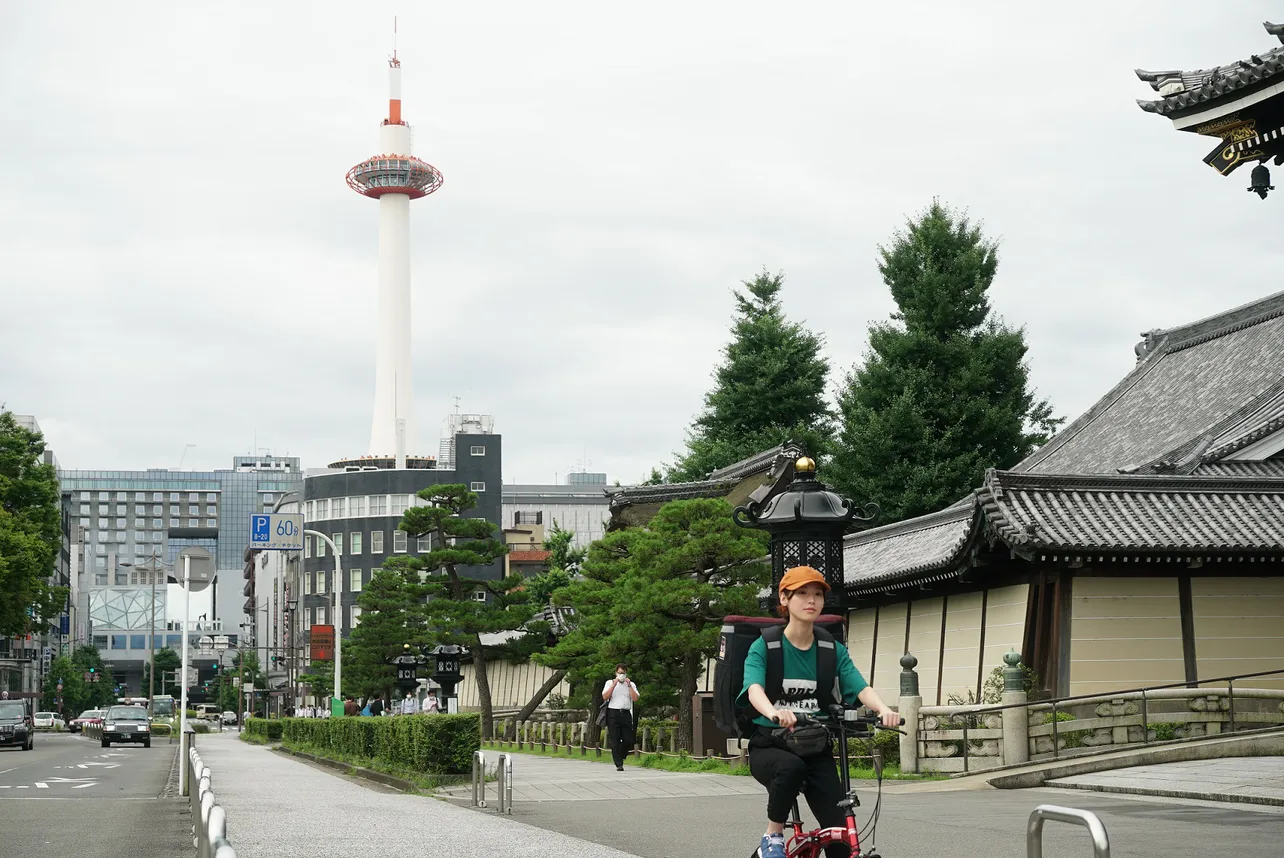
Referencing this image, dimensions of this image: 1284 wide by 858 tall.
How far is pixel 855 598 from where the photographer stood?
29.9 metres

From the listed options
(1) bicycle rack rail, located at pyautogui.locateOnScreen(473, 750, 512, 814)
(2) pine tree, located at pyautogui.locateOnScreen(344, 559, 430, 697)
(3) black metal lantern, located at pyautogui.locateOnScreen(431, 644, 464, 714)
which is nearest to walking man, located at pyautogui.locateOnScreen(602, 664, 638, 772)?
(1) bicycle rack rail, located at pyautogui.locateOnScreen(473, 750, 512, 814)

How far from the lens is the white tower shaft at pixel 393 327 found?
120 meters

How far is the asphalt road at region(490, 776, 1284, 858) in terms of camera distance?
40.4 ft

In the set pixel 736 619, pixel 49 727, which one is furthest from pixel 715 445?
pixel 49 727

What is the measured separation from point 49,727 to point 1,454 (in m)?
51.1

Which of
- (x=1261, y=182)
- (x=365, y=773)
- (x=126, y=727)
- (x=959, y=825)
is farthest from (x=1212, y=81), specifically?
(x=126, y=727)

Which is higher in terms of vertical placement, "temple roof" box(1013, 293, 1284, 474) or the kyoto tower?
the kyoto tower

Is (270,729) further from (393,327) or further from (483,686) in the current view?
(393,327)

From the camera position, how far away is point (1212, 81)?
42.2ft

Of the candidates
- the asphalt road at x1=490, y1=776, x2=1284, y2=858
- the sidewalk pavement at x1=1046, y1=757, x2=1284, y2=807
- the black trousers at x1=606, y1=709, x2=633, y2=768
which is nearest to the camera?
the asphalt road at x1=490, y1=776, x2=1284, y2=858

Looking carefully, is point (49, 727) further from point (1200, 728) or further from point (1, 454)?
point (1200, 728)

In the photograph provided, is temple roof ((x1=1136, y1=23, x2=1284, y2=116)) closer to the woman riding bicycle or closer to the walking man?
the woman riding bicycle

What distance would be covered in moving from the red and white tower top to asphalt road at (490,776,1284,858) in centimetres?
10570

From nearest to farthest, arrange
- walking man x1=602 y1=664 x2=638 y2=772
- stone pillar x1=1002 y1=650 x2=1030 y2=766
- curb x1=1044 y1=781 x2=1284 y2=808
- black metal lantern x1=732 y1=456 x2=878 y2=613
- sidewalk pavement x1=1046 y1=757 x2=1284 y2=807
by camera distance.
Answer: curb x1=1044 y1=781 x2=1284 y2=808 → sidewalk pavement x1=1046 y1=757 x2=1284 y2=807 → black metal lantern x1=732 y1=456 x2=878 y2=613 → stone pillar x1=1002 y1=650 x2=1030 y2=766 → walking man x1=602 y1=664 x2=638 y2=772
